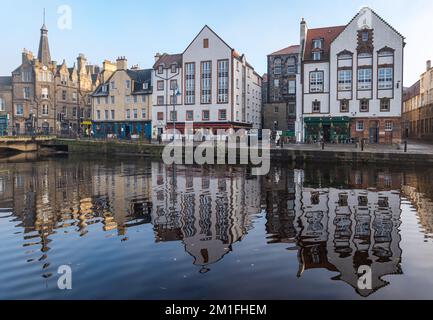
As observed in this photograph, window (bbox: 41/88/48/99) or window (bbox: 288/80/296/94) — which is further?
window (bbox: 41/88/48/99)

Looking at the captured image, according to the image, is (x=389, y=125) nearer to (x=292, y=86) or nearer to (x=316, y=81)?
(x=316, y=81)

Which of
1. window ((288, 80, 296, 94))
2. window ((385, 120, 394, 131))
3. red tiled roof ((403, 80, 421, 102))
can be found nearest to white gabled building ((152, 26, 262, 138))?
window ((288, 80, 296, 94))

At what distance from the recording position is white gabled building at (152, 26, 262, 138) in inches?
2495

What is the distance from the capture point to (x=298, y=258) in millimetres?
10867

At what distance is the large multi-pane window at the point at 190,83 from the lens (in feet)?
216

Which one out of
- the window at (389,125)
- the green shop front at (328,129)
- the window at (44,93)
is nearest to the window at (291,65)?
the green shop front at (328,129)

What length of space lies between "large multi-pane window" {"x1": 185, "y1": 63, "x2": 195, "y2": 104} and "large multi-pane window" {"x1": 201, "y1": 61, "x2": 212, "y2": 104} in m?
1.75

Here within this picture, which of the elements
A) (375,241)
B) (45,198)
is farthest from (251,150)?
(375,241)

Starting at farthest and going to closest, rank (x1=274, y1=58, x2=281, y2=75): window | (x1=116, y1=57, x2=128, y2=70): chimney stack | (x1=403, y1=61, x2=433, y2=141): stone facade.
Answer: (x1=116, y1=57, x2=128, y2=70): chimney stack, (x1=274, y1=58, x2=281, y2=75): window, (x1=403, y1=61, x2=433, y2=141): stone facade

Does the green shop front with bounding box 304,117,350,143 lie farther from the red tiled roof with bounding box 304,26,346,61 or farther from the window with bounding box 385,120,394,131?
the red tiled roof with bounding box 304,26,346,61

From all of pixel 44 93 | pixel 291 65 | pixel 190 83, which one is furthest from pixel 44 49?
pixel 291 65
